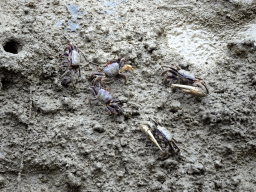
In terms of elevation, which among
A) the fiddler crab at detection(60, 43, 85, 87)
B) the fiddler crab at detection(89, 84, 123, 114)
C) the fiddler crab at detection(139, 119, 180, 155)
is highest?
the fiddler crab at detection(60, 43, 85, 87)

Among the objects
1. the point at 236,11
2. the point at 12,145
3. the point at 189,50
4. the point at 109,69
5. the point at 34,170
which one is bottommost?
the point at 34,170

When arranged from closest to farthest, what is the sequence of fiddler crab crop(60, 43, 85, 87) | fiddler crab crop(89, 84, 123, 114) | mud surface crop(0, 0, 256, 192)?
mud surface crop(0, 0, 256, 192), fiddler crab crop(89, 84, 123, 114), fiddler crab crop(60, 43, 85, 87)

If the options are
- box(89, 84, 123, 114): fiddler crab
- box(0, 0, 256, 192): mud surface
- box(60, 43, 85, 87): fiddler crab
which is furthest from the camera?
box(60, 43, 85, 87): fiddler crab

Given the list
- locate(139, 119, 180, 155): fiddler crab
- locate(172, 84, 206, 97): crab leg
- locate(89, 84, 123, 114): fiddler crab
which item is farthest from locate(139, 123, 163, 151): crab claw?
locate(172, 84, 206, 97): crab leg

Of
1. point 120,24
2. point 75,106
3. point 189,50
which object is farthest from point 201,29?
point 75,106

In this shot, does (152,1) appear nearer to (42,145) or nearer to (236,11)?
(236,11)

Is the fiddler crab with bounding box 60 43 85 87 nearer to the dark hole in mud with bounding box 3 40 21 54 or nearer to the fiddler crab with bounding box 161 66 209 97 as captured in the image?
the dark hole in mud with bounding box 3 40 21 54
